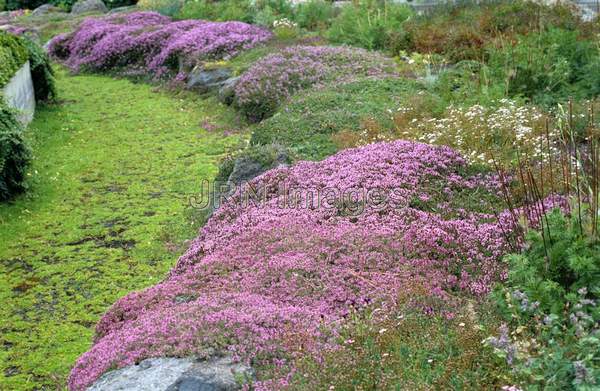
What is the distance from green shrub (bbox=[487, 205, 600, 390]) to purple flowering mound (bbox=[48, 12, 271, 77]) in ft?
38.9

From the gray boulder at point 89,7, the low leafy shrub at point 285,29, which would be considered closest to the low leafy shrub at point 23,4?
the gray boulder at point 89,7

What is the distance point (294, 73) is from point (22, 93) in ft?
16.6

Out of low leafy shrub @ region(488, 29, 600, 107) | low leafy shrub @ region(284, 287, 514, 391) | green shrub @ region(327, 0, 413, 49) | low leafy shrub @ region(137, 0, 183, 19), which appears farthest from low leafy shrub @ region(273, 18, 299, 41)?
low leafy shrub @ region(284, 287, 514, 391)

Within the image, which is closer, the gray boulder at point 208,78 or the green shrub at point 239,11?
the gray boulder at point 208,78

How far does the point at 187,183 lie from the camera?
1008 cm

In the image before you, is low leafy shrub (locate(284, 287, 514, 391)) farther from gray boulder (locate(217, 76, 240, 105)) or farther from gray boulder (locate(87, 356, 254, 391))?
gray boulder (locate(217, 76, 240, 105))

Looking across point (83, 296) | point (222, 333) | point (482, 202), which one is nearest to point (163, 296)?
point (222, 333)

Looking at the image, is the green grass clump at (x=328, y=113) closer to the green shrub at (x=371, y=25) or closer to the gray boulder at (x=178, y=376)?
the green shrub at (x=371, y=25)

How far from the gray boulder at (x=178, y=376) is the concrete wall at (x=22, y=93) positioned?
8259 millimetres

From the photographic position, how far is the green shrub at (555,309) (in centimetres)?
353

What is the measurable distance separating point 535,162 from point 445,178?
1114 mm

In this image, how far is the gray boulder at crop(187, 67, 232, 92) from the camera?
14.7m

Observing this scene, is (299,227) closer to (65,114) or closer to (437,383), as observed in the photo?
(437,383)

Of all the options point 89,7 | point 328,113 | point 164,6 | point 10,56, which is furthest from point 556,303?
point 89,7
